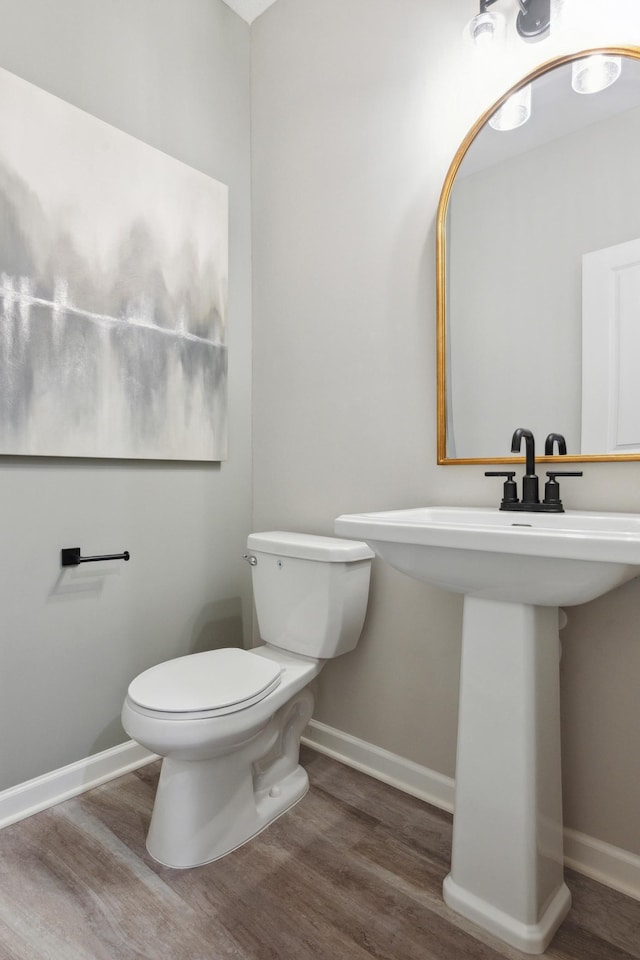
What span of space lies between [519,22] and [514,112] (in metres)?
0.21

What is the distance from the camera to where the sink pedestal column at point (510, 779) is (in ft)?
3.78

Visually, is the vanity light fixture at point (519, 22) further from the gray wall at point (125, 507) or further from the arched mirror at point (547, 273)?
the gray wall at point (125, 507)

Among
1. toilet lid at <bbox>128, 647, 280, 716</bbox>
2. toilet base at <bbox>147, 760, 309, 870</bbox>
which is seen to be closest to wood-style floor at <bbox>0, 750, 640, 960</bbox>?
toilet base at <bbox>147, 760, 309, 870</bbox>

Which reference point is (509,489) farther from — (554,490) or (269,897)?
(269,897)

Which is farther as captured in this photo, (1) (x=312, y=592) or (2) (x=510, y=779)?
(1) (x=312, y=592)

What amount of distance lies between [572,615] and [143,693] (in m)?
1.10

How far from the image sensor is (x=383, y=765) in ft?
5.88

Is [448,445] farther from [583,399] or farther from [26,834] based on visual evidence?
[26,834]

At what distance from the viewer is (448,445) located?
1617mm

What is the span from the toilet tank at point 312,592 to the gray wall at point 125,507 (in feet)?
1.15

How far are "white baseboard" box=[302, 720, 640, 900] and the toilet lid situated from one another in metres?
0.53

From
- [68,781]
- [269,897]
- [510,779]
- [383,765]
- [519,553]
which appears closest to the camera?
[519,553]

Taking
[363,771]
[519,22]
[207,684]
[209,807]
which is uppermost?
[519,22]

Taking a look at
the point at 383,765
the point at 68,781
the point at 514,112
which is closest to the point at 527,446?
the point at 514,112
